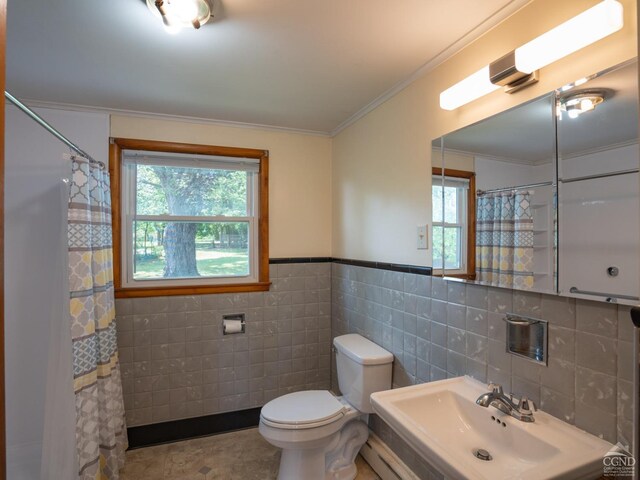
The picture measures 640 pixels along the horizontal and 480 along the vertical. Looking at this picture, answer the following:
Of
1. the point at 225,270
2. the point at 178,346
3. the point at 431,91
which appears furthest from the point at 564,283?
the point at 178,346

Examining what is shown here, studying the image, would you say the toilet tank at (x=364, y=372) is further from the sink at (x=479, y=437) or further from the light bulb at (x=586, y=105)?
the light bulb at (x=586, y=105)

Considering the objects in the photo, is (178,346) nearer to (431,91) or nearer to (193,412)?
(193,412)

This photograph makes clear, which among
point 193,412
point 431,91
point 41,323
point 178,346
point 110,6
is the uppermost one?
point 110,6

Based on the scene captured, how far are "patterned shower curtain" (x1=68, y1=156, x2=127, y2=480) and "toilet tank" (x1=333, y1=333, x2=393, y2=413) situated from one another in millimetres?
1377

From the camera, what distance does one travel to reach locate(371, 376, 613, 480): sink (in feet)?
3.15

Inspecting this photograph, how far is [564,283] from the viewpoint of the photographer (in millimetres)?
1144

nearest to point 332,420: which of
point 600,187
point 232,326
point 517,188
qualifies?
point 232,326

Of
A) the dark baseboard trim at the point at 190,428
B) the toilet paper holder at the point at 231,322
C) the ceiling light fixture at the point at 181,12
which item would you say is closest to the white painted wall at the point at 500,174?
the ceiling light fixture at the point at 181,12

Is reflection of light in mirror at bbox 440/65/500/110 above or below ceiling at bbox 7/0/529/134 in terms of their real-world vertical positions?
below

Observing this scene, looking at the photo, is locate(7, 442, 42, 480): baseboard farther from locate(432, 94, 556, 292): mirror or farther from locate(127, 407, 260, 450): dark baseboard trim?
locate(432, 94, 556, 292): mirror

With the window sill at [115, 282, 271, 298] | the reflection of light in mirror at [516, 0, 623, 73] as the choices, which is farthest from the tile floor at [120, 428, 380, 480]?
the reflection of light in mirror at [516, 0, 623, 73]

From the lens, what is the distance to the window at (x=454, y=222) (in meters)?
1.52

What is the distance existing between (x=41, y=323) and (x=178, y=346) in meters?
0.84

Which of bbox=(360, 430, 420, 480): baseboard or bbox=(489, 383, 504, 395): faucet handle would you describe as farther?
bbox=(360, 430, 420, 480): baseboard
